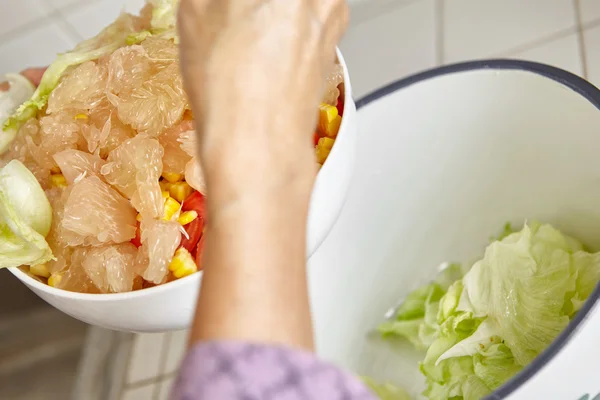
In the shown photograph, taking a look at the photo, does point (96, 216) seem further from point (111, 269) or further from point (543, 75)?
point (543, 75)

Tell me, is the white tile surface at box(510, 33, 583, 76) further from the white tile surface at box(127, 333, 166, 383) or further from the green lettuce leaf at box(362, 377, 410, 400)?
the white tile surface at box(127, 333, 166, 383)

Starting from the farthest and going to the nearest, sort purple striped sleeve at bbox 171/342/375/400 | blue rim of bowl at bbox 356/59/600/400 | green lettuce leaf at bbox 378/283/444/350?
green lettuce leaf at bbox 378/283/444/350 < blue rim of bowl at bbox 356/59/600/400 < purple striped sleeve at bbox 171/342/375/400

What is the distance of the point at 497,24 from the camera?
792mm

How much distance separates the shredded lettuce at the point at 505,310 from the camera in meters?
0.52

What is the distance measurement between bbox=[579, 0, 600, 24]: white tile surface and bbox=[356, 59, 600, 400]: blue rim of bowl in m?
0.23

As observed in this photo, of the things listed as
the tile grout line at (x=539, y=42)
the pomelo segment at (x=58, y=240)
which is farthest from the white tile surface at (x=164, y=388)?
the tile grout line at (x=539, y=42)

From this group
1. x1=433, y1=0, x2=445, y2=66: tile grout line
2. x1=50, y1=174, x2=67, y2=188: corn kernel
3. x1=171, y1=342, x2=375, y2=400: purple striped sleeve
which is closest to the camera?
x1=171, y1=342, x2=375, y2=400: purple striped sleeve

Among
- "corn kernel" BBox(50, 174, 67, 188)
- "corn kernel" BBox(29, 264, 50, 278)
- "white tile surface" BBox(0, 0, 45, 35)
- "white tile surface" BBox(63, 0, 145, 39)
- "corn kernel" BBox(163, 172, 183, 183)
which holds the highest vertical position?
"white tile surface" BBox(63, 0, 145, 39)

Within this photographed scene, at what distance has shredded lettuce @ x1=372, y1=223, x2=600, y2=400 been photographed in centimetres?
52

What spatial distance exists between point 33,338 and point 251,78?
840mm

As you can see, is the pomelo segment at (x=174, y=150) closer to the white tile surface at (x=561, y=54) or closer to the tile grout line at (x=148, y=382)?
the tile grout line at (x=148, y=382)

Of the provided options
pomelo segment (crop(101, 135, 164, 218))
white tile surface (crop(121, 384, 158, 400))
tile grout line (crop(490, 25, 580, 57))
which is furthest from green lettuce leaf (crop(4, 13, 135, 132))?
tile grout line (crop(490, 25, 580, 57))

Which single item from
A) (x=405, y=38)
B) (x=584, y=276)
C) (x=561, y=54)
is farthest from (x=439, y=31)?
(x=584, y=276)

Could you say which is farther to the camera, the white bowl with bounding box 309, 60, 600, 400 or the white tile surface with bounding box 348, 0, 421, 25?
the white tile surface with bounding box 348, 0, 421, 25
